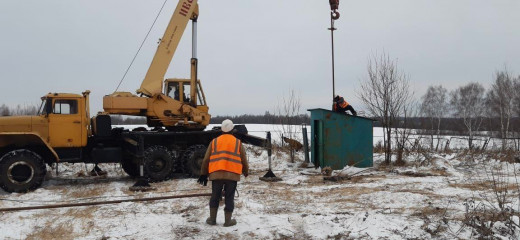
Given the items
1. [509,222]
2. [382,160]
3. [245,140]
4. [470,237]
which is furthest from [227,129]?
[382,160]

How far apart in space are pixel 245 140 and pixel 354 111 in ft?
11.2

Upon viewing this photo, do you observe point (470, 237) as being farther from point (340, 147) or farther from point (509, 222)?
point (340, 147)

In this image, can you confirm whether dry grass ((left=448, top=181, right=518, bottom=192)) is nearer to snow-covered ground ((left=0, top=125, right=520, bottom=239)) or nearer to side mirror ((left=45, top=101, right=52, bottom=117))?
snow-covered ground ((left=0, top=125, right=520, bottom=239))

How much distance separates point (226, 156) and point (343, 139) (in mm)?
6564

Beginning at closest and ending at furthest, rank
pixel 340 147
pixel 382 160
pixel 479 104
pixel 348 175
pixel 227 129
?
pixel 227 129 < pixel 348 175 < pixel 340 147 < pixel 382 160 < pixel 479 104

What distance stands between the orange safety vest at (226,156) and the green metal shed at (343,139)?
20.3 ft

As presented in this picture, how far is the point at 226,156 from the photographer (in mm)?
6121

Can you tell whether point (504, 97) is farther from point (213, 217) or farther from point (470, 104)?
point (213, 217)

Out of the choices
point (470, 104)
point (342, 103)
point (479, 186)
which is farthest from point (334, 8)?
point (470, 104)

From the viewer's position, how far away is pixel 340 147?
12008 mm

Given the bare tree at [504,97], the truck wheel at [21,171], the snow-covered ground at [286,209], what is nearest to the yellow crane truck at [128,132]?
the truck wheel at [21,171]

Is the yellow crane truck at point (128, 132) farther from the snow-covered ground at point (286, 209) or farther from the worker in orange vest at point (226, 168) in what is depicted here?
the worker in orange vest at point (226, 168)

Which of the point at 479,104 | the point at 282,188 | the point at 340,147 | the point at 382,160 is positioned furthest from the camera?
the point at 479,104

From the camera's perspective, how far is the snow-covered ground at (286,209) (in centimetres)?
587
